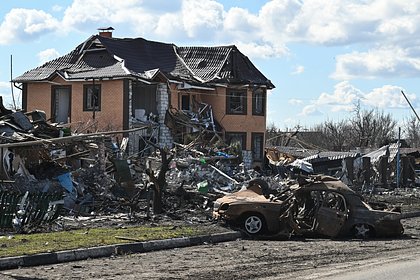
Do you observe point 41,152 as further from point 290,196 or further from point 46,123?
point 290,196

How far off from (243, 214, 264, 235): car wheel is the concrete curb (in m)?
0.32

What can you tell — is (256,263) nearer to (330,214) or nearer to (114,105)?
(330,214)

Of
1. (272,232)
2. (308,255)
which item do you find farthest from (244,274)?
(272,232)

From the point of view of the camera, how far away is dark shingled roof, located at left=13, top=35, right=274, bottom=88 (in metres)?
45.3

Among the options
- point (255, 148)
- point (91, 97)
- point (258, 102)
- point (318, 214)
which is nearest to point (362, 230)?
point (318, 214)

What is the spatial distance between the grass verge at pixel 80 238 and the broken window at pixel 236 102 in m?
29.4

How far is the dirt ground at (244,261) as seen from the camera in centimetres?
1298

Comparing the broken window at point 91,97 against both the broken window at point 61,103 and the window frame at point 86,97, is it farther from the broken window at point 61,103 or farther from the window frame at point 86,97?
the broken window at point 61,103

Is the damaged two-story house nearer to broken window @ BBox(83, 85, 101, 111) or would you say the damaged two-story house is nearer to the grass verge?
broken window @ BBox(83, 85, 101, 111)

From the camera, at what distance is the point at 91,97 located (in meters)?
45.0

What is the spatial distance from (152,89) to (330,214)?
26.4 meters

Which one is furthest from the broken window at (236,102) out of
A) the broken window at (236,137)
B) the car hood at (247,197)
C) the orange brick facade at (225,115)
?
the car hood at (247,197)

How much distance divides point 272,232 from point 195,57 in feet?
106

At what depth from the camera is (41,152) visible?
26.8 m
